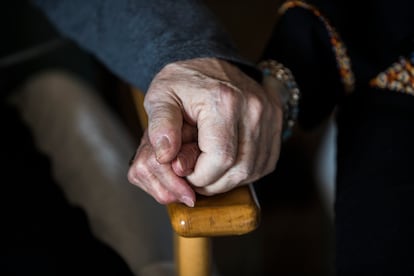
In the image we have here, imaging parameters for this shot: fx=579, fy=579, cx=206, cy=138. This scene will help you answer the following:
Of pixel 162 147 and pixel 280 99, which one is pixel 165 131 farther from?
pixel 280 99

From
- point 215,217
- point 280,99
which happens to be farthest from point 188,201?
point 280,99

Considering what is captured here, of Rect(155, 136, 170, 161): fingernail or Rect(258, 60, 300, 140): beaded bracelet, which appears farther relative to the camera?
Rect(258, 60, 300, 140): beaded bracelet

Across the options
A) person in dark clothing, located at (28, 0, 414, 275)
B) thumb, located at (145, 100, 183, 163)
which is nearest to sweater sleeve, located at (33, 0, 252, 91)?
person in dark clothing, located at (28, 0, 414, 275)

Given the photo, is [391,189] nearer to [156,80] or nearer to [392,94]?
[392,94]

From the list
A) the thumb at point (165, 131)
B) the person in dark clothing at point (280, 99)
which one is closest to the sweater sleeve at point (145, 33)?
the person in dark clothing at point (280, 99)

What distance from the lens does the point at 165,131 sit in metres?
0.58

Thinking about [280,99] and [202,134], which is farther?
[280,99]

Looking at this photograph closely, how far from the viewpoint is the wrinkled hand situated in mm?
586

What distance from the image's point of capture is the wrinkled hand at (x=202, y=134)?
1.92ft

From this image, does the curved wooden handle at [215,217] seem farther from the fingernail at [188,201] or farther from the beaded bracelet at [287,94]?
→ the beaded bracelet at [287,94]

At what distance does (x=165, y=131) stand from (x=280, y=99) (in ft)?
0.74

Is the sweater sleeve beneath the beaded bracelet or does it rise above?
above

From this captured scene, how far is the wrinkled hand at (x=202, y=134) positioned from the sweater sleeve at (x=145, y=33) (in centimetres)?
4

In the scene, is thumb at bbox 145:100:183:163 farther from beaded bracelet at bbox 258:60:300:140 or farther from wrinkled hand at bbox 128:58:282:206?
beaded bracelet at bbox 258:60:300:140
